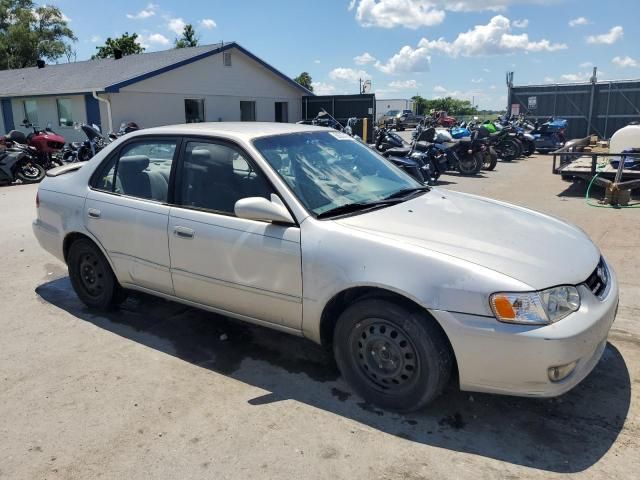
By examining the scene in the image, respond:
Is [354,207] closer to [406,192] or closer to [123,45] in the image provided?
[406,192]

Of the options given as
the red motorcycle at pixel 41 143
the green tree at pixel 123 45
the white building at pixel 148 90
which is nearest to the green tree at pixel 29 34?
the green tree at pixel 123 45

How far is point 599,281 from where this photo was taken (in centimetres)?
308

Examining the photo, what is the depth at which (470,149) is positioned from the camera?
47.4 ft

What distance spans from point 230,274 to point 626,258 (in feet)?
16.3

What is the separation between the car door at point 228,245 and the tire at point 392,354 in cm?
39

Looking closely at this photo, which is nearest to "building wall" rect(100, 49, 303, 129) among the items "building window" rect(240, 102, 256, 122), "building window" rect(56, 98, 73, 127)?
"building window" rect(240, 102, 256, 122)

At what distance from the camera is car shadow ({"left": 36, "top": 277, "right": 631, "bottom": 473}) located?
2818 mm

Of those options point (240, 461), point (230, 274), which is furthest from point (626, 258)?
point (240, 461)

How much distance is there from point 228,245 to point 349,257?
0.92m

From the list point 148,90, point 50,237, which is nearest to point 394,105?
point 148,90

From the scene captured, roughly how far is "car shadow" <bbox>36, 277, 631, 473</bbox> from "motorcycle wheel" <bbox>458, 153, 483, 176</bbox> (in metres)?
11.2

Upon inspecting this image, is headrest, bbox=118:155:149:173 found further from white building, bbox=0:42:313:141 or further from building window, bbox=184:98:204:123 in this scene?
building window, bbox=184:98:204:123

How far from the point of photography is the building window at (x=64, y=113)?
21.2 meters

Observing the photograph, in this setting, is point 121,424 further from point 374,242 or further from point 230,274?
point 374,242
